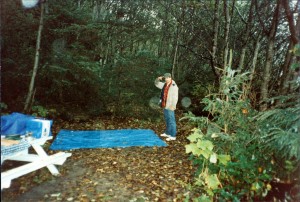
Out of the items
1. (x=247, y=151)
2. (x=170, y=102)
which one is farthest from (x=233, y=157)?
(x=170, y=102)

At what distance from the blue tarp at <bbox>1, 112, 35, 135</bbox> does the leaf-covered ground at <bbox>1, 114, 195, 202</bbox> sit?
0.95 metres

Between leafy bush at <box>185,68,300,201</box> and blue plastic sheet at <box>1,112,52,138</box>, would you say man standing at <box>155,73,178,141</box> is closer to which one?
leafy bush at <box>185,68,300,201</box>

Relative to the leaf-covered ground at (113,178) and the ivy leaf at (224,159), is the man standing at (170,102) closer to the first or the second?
the leaf-covered ground at (113,178)

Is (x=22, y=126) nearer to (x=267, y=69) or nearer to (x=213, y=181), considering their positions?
(x=213, y=181)

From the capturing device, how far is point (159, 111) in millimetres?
12352

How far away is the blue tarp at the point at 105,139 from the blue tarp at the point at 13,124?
209cm

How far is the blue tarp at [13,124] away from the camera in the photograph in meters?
4.94

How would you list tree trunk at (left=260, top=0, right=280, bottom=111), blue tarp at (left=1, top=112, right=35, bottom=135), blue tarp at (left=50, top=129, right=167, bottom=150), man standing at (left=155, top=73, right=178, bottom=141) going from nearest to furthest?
blue tarp at (left=1, top=112, right=35, bottom=135), tree trunk at (left=260, top=0, right=280, bottom=111), blue tarp at (left=50, top=129, right=167, bottom=150), man standing at (left=155, top=73, right=178, bottom=141)

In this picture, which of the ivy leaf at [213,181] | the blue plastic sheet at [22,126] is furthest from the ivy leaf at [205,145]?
the blue plastic sheet at [22,126]

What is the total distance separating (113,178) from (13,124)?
7.42ft

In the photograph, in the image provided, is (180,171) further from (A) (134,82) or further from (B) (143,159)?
(A) (134,82)

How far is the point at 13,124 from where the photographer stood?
16.4 ft

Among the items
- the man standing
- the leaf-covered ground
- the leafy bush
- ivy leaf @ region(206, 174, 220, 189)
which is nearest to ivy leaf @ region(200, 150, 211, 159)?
the leafy bush

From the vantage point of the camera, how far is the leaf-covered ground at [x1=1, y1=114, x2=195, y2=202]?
4805mm
